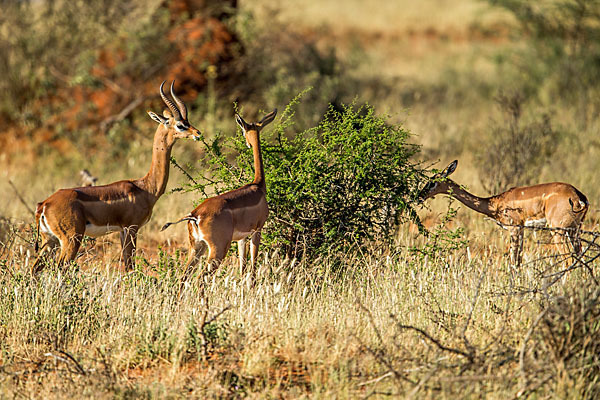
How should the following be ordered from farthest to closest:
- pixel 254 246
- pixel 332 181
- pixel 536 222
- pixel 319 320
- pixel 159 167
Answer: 1. pixel 536 222
2. pixel 159 167
3. pixel 332 181
4. pixel 254 246
5. pixel 319 320

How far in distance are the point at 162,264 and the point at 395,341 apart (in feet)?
7.27

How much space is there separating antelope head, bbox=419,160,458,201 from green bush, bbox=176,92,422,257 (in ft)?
1.14

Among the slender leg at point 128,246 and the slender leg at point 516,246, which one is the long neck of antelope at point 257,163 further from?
the slender leg at point 516,246

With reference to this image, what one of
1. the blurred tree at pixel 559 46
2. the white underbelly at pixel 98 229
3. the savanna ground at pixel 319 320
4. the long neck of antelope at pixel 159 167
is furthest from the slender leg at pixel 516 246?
the blurred tree at pixel 559 46

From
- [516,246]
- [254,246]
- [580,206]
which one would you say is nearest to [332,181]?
[254,246]

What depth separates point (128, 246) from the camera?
6.25 m

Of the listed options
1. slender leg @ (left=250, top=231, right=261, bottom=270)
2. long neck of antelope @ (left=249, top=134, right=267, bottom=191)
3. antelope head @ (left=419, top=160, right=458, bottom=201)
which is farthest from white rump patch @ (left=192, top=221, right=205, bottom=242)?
antelope head @ (left=419, top=160, right=458, bottom=201)

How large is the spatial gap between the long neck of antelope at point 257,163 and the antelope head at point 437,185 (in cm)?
165

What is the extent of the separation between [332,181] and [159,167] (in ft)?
5.04

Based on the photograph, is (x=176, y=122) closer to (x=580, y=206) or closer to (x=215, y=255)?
(x=215, y=255)

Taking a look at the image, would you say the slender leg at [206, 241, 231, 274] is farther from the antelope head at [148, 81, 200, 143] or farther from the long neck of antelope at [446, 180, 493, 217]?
the long neck of antelope at [446, 180, 493, 217]

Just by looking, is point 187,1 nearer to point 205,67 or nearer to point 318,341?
point 205,67

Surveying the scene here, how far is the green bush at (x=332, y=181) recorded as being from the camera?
6375mm

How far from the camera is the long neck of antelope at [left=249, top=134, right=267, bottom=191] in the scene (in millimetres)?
5961
